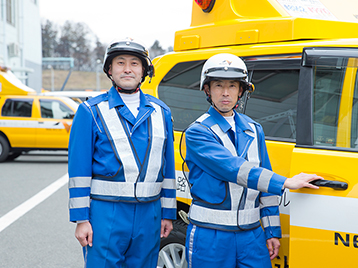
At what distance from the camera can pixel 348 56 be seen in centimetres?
239

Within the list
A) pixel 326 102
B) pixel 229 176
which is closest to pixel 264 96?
pixel 326 102

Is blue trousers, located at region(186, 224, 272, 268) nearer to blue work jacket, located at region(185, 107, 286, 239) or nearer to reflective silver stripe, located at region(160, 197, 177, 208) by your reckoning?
blue work jacket, located at region(185, 107, 286, 239)

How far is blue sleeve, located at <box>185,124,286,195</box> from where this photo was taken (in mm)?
2236

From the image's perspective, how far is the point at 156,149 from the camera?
261 cm

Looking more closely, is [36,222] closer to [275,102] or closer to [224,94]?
[275,102]

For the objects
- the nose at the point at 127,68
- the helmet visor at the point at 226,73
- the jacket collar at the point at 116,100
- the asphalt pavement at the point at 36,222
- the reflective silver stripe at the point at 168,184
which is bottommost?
the asphalt pavement at the point at 36,222

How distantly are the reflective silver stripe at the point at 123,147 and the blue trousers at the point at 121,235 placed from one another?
0.59 ft

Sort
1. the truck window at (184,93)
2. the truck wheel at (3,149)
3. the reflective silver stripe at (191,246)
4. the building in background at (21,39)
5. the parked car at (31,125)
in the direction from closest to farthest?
the reflective silver stripe at (191,246), the truck window at (184,93), the truck wheel at (3,149), the parked car at (31,125), the building in background at (21,39)

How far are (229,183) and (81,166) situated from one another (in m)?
0.85

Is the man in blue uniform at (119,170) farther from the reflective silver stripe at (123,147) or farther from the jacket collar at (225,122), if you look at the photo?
the jacket collar at (225,122)

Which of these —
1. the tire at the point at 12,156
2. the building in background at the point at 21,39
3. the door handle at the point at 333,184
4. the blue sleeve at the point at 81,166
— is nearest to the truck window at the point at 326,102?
the door handle at the point at 333,184

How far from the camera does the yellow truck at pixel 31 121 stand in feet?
41.1

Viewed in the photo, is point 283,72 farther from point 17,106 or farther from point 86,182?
point 17,106

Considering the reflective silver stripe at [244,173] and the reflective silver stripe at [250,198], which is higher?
the reflective silver stripe at [244,173]
